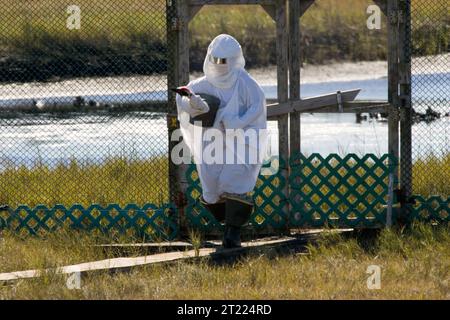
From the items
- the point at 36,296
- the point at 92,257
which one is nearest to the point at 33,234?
the point at 92,257

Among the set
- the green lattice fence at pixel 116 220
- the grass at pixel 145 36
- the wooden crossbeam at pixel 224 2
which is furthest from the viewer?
the grass at pixel 145 36

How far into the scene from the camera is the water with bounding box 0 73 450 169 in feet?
53.3

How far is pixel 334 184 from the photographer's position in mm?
12414

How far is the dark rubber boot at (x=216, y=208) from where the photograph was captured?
10.7 metres

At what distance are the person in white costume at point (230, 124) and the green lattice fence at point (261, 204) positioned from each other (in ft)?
2.19

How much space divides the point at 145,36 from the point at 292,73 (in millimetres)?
10355

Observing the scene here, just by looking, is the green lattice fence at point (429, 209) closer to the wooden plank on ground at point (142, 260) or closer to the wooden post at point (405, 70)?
the wooden post at point (405, 70)

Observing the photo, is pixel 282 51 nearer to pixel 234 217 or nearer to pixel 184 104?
pixel 184 104

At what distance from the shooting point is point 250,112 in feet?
34.0

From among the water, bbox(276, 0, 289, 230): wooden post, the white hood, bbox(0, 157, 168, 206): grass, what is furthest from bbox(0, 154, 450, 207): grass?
the white hood

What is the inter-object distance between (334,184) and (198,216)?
1.77m

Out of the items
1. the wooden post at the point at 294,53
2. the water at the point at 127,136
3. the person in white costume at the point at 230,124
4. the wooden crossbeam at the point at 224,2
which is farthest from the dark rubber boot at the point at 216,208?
the water at the point at 127,136

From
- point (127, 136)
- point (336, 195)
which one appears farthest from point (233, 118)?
point (127, 136)

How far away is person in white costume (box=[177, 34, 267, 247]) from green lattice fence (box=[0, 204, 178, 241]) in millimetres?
819
